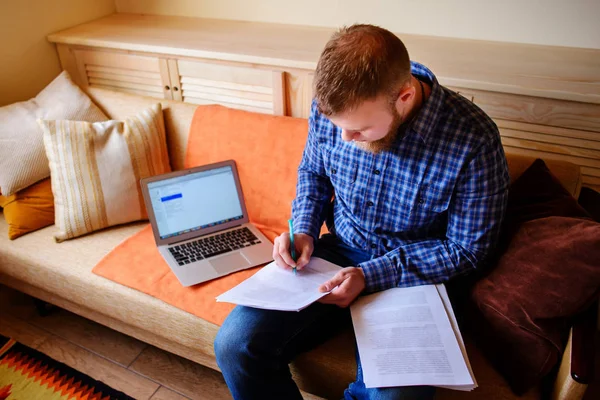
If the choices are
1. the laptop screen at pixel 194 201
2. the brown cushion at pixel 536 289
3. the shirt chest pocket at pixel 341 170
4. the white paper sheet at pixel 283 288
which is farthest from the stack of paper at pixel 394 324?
the laptop screen at pixel 194 201

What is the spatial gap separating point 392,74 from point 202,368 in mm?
1173

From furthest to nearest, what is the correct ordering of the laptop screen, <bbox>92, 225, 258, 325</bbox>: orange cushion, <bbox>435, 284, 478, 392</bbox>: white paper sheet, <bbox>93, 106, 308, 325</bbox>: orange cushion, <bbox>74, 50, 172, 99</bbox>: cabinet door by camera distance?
<bbox>74, 50, 172, 99</bbox>: cabinet door → the laptop screen → <bbox>93, 106, 308, 325</bbox>: orange cushion → <bbox>92, 225, 258, 325</bbox>: orange cushion → <bbox>435, 284, 478, 392</bbox>: white paper sheet

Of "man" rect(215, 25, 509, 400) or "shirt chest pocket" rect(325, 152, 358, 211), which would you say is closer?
"man" rect(215, 25, 509, 400)

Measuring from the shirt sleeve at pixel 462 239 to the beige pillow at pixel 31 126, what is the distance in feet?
4.16

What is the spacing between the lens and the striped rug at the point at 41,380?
159cm

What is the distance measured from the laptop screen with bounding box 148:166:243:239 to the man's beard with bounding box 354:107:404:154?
2.11 ft

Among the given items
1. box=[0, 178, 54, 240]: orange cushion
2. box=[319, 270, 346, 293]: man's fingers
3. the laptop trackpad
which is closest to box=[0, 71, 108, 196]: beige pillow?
box=[0, 178, 54, 240]: orange cushion

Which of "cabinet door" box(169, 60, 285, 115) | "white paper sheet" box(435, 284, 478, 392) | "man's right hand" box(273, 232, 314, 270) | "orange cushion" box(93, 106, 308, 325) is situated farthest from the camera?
"cabinet door" box(169, 60, 285, 115)

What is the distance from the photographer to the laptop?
1.59 metres

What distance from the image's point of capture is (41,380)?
165 cm

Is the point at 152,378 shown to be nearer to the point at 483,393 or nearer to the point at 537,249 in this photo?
the point at 483,393

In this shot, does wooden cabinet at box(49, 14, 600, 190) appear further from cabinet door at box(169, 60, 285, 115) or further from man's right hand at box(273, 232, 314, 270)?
man's right hand at box(273, 232, 314, 270)

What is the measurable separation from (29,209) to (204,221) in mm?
644

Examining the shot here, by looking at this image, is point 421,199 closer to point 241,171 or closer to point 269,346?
point 269,346
